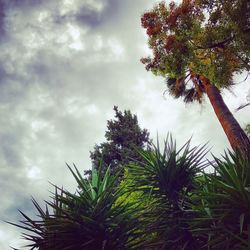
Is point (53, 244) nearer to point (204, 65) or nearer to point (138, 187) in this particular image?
point (138, 187)

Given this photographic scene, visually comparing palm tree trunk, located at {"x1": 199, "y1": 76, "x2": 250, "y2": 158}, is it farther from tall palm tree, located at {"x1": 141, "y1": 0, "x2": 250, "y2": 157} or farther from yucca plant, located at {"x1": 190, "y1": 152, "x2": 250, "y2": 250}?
yucca plant, located at {"x1": 190, "y1": 152, "x2": 250, "y2": 250}

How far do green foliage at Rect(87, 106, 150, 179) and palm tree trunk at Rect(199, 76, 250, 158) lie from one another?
9.26 m

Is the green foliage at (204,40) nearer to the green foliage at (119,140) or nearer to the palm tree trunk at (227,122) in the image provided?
the palm tree trunk at (227,122)

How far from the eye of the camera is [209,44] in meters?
10.7

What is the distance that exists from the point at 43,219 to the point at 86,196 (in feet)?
A: 2.88

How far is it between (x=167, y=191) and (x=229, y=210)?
6.71 ft

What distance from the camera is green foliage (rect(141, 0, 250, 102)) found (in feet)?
32.8

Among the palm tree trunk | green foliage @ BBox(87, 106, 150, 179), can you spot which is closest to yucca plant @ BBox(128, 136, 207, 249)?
the palm tree trunk

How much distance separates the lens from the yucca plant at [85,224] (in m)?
5.92

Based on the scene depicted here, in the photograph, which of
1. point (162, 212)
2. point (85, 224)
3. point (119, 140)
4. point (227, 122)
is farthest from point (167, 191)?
point (119, 140)

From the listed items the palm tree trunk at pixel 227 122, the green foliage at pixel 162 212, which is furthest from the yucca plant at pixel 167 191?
the palm tree trunk at pixel 227 122

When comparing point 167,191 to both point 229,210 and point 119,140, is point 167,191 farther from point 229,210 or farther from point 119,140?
point 119,140

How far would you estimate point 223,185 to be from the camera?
209 inches

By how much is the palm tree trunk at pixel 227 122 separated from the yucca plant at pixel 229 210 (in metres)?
4.10
